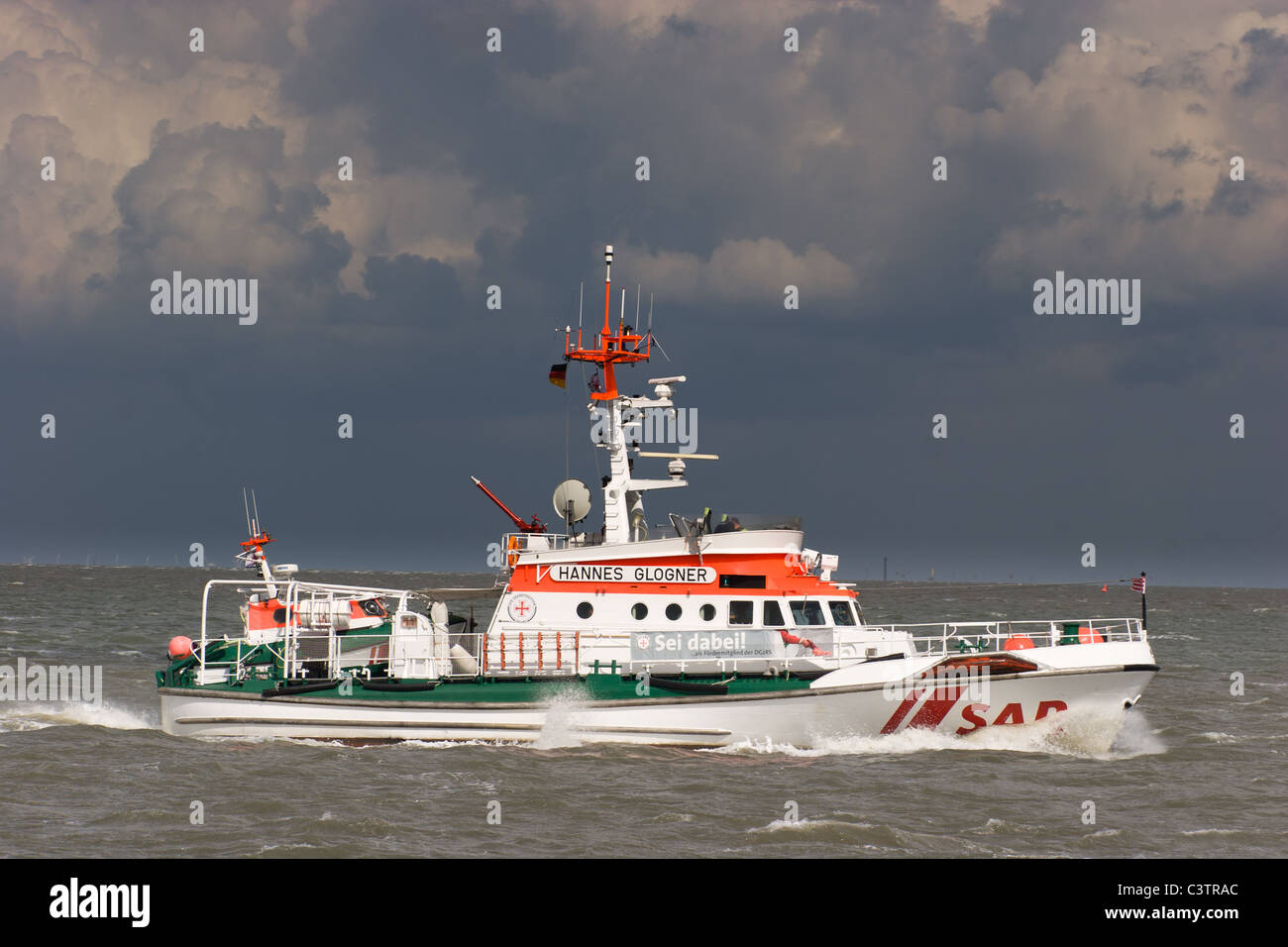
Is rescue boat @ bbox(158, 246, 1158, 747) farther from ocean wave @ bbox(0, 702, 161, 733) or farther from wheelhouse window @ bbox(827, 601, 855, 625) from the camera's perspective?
ocean wave @ bbox(0, 702, 161, 733)

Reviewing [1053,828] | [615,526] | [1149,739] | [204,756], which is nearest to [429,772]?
[204,756]

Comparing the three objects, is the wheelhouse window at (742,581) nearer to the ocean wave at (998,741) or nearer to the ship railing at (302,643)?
the ocean wave at (998,741)

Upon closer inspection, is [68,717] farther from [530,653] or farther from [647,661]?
[647,661]

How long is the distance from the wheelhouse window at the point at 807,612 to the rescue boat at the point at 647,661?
2 centimetres

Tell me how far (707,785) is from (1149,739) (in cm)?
1033

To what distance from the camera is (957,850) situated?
13984 millimetres

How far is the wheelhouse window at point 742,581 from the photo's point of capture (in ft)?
67.5

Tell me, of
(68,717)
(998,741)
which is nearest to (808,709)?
(998,741)

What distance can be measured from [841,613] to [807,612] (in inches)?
28.4

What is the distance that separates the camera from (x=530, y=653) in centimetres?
2034
